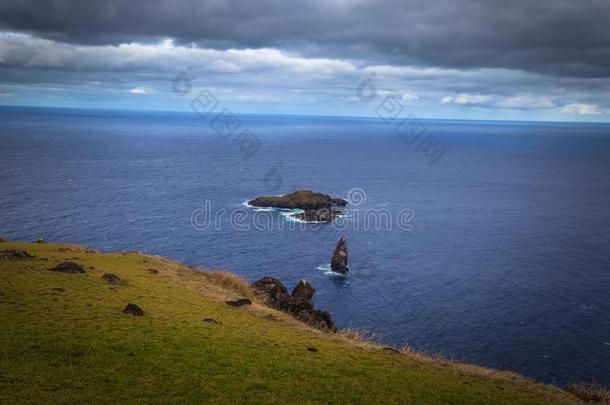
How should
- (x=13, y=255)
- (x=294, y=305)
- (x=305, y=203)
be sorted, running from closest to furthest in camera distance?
(x=13, y=255) < (x=294, y=305) < (x=305, y=203)

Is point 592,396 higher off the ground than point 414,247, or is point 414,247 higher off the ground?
point 592,396

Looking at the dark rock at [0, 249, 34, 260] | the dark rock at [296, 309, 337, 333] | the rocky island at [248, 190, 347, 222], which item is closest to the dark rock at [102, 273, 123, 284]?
the dark rock at [0, 249, 34, 260]

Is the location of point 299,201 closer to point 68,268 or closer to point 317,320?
point 317,320

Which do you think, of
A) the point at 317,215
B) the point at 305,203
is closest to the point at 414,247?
the point at 317,215

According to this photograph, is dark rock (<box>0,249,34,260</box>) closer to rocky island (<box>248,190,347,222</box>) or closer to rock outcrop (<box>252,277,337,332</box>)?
rock outcrop (<box>252,277,337,332</box>)

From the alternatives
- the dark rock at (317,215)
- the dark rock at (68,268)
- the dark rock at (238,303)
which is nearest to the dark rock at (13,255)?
the dark rock at (68,268)

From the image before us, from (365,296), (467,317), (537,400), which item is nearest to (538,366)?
(467,317)

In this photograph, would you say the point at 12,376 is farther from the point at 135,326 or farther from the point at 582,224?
the point at 582,224
